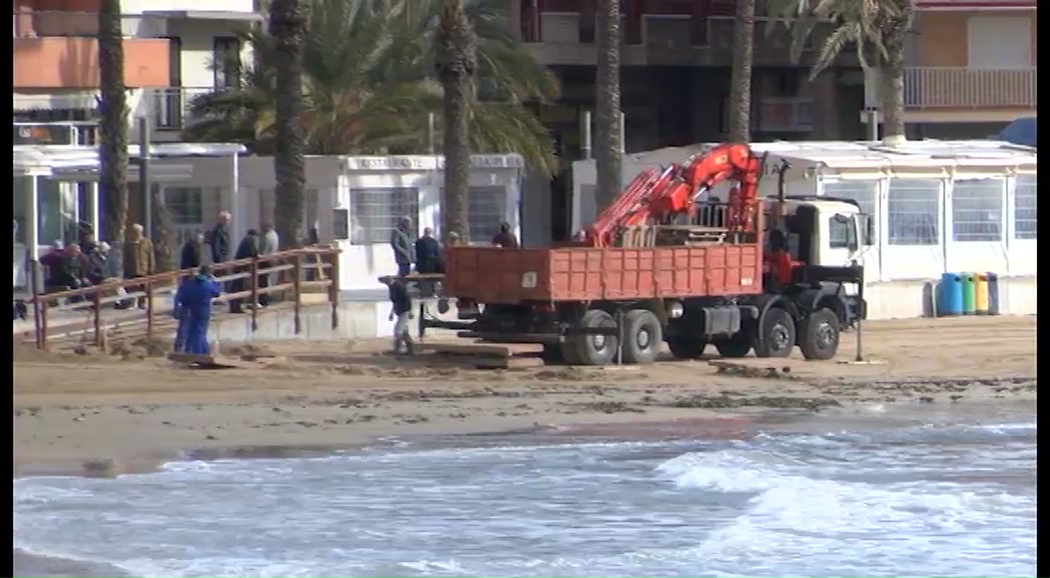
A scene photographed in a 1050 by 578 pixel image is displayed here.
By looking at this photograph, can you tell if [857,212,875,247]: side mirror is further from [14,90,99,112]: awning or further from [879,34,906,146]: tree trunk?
[14,90,99,112]: awning

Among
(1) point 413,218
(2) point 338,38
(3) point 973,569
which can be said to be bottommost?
(3) point 973,569

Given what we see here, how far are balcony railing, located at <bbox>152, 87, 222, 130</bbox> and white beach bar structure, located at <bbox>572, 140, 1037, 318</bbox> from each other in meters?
13.1

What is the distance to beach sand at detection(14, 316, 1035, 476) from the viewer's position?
63.8 feet

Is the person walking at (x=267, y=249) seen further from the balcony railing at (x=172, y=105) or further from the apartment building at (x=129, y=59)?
the balcony railing at (x=172, y=105)

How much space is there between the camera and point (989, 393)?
24.5 metres

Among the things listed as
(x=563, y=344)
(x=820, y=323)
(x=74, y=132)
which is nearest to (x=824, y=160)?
(x=820, y=323)

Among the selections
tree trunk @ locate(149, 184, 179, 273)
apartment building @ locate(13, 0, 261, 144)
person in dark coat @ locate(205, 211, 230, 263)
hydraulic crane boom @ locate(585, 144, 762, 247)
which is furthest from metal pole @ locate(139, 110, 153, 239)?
hydraulic crane boom @ locate(585, 144, 762, 247)

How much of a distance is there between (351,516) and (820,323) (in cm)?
1125

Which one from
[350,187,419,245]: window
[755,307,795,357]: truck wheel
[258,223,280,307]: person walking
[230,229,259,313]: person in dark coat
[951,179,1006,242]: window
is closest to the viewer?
[755,307,795,357]: truck wheel

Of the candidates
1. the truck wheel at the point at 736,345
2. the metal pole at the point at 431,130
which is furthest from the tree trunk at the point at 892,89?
the truck wheel at the point at 736,345

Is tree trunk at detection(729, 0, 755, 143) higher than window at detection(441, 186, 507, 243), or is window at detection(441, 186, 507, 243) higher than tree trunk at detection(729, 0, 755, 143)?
tree trunk at detection(729, 0, 755, 143)

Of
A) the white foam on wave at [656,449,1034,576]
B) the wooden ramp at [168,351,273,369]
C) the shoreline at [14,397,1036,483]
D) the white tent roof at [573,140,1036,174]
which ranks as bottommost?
the white foam on wave at [656,449,1034,576]

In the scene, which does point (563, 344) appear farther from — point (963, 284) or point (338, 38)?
point (338, 38)

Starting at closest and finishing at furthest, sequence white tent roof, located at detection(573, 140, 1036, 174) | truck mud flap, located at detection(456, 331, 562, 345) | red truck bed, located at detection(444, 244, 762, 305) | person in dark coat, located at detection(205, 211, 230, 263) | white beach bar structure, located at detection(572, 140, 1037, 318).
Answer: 1. red truck bed, located at detection(444, 244, 762, 305)
2. truck mud flap, located at detection(456, 331, 562, 345)
3. person in dark coat, located at detection(205, 211, 230, 263)
4. white tent roof, located at detection(573, 140, 1036, 174)
5. white beach bar structure, located at detection(572, 140, 1037, 318)
